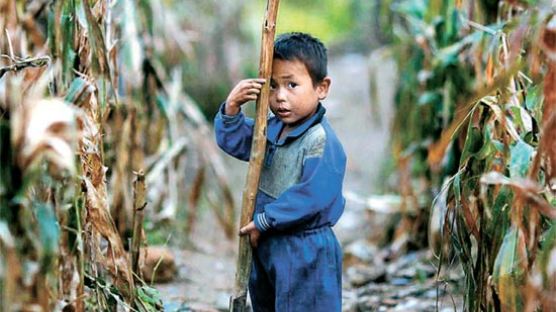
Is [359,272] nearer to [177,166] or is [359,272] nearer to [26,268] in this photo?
[177,166]

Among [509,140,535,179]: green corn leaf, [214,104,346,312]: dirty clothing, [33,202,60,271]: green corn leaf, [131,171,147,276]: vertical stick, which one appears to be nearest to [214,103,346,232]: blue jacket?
A: [214,104,346,312]: dirty clothing

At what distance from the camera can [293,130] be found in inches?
100

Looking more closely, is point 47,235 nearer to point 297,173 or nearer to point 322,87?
point 297,173

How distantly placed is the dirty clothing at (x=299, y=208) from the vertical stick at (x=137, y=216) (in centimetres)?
23

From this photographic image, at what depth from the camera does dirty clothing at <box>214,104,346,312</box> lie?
2434mm

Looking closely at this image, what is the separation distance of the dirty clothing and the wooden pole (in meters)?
0.05

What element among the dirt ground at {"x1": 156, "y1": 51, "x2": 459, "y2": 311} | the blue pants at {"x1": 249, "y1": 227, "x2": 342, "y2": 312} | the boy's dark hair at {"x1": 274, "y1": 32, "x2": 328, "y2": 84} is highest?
the boy's dark hair at {"x1": 274, "y1": 32, "x2": 328, "y2": 84}

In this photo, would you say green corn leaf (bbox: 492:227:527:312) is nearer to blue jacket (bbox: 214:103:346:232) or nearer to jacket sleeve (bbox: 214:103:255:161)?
blue jacket (bbox: 214:103:346:232)

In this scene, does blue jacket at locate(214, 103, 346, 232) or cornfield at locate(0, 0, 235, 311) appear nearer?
cornfield at locate(0, 0, 235, 311)

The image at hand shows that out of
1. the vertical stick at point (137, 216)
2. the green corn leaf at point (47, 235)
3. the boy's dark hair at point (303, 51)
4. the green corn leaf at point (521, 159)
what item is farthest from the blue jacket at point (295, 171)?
the green corn leaf at point (47, 235)

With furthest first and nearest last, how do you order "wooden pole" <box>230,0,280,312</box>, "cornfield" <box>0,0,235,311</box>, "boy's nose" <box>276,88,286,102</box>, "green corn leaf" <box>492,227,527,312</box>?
"boy's nose" <box>276,88,286,102</box>
"wooden pole" <box>230,0,280,312</box>
"green corn leaf" <box>492,227,527,312</box>
"cornfield" <box>0,0,235,311</box>

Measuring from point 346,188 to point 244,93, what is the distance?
14.0 ft

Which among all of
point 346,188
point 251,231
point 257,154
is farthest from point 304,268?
point 346,188

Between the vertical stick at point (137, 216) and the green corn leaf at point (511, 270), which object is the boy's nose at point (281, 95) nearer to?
the vertical stick at point (137, 216)
